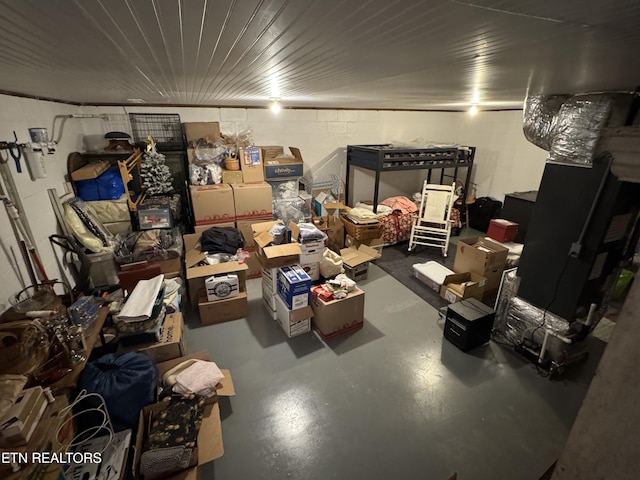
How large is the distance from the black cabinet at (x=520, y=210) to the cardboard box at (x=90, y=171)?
4.97m

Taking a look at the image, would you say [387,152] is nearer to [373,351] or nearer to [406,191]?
[406,191]

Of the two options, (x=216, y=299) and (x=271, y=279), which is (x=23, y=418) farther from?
(x=271, y=279)

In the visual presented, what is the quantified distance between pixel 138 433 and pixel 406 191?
5368 mm

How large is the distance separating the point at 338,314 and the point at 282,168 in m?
2.18

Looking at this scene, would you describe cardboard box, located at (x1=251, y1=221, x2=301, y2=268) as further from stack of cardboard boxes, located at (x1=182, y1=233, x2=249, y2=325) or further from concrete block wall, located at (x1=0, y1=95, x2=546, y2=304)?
concrete block wall, located at (x1=0, y1=95, x2=546, y2=304)

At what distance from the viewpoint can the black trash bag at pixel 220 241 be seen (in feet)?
10.8

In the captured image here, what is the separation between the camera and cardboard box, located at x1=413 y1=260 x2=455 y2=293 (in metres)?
3.43

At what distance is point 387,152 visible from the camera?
14.0ft

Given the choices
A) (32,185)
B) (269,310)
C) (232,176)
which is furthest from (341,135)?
(32,185)

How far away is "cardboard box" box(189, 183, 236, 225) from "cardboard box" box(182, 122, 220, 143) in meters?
0.70

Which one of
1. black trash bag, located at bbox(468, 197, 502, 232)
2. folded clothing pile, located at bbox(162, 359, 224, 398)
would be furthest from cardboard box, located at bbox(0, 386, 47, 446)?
black trash bag, located at bbox(468, 197, 502, 232)

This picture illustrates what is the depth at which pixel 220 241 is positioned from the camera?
3299 millimetres

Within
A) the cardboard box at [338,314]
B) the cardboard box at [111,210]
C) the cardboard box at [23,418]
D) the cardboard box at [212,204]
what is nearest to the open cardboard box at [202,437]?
the cardboard box at [23,418]

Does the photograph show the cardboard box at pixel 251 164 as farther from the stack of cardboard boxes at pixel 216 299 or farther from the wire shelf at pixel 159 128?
the stack of cardboard boxes at pixel 216 299
